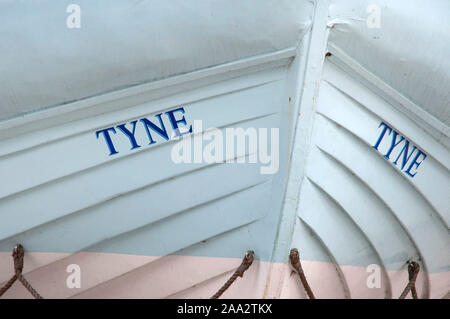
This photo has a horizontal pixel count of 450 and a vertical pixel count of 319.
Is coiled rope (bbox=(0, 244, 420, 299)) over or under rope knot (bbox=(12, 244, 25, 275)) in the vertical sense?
under

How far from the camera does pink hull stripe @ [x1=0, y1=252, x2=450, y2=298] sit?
164 centimetres

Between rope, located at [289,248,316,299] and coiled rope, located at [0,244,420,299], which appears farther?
rope, located at [289,248,316,299]

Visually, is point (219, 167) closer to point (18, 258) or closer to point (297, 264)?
point (297, 264)

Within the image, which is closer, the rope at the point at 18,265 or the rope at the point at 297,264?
the rope at the point at 18,265

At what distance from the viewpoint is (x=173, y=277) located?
177 cm

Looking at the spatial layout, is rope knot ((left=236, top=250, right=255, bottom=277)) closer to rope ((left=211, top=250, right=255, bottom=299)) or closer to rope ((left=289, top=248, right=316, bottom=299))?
rope ((left=211, top=250, right=255, bottom=299))

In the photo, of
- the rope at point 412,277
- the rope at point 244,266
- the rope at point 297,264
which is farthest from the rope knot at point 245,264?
the rope at point 412,277

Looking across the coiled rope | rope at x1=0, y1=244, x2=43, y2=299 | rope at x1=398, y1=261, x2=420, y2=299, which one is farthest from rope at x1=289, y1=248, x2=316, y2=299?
rope at x1=0, y1=244, x2=43, y2=299

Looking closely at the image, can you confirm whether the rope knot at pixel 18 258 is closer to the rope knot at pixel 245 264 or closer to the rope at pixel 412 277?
the rope knot at pixel 245 264

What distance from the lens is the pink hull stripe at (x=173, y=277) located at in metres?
1.64

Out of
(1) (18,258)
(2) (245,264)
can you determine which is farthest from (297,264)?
(1) (18,258)

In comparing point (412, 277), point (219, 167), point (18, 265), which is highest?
point (219, 167)

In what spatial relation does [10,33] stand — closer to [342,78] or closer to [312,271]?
[342,78]

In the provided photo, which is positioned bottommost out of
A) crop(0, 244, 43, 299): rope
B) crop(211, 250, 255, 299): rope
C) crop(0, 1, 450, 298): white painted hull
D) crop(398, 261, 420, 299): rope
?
crop(398, 261, 420, 299): rope
